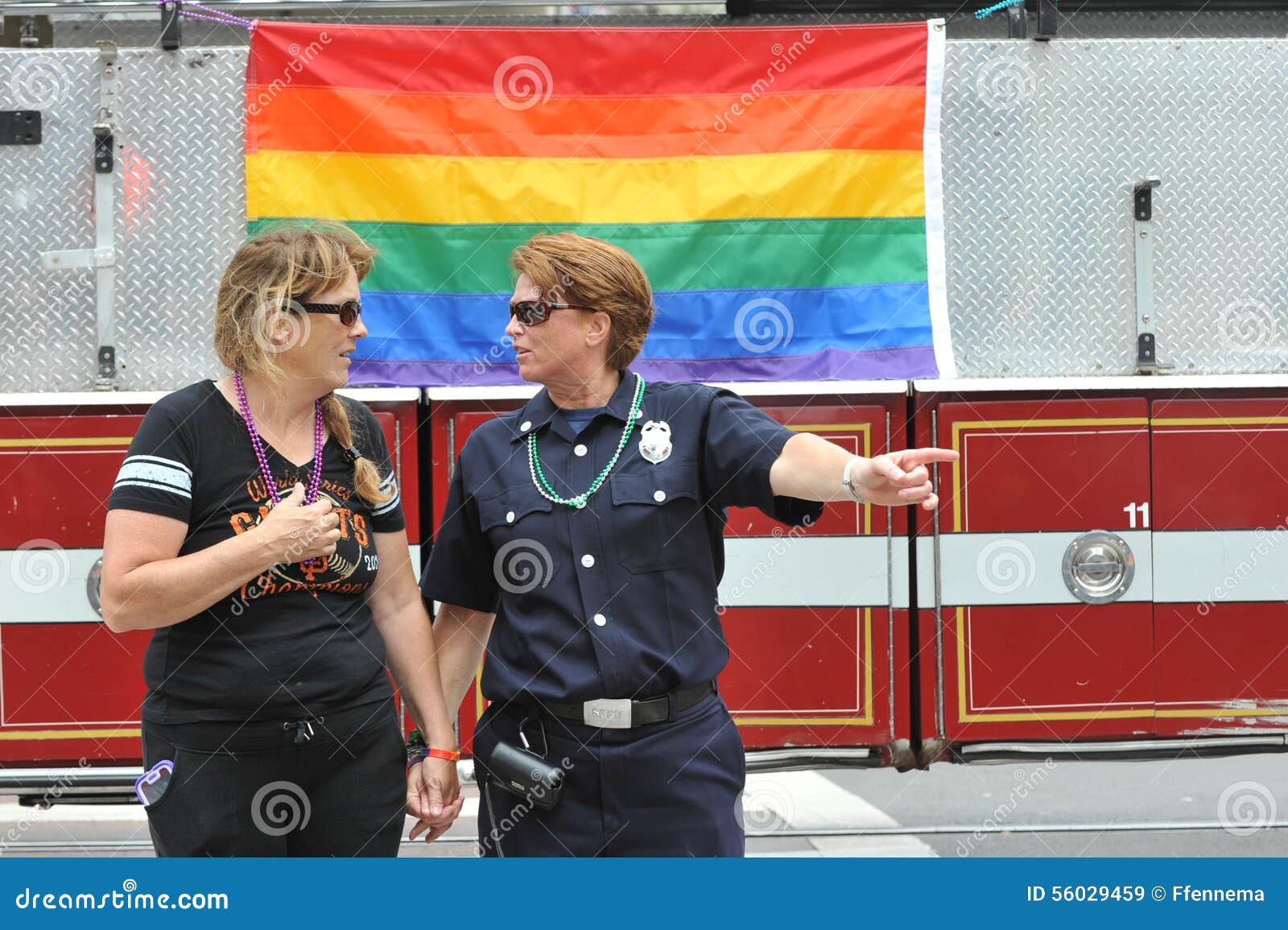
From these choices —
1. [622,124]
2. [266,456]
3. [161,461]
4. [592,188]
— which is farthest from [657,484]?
[622,124]

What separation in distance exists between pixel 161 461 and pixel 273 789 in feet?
2.22

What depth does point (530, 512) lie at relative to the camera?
2594 millimetres

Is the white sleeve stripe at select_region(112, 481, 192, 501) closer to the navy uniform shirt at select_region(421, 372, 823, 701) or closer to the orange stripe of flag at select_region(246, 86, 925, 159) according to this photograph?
the navy uniform shirt at select_region(421, 372, 823, 701)

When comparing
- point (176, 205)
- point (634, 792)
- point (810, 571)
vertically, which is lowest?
point (634, 792)

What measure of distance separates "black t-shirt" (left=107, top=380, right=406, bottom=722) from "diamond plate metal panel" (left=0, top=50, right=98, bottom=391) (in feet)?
6.76

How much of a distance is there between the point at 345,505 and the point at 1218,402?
10.1 feet

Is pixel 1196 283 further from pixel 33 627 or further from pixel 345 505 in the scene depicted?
pixel 33 627

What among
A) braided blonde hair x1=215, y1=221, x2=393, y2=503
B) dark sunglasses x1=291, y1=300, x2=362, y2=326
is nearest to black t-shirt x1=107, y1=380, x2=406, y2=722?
braided blonde hair x1=215, y1=221, x2=393, y2=503

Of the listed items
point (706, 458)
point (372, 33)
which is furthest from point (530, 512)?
point (372, 33)

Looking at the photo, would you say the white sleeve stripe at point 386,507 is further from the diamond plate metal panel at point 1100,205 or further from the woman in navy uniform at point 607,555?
the diamond plate metal panel at point 1100,205

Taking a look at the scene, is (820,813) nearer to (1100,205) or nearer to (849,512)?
(849,512)

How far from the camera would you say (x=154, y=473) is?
2.38m

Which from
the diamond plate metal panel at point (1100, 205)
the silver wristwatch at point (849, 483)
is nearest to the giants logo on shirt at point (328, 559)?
the silver wristwatch at point (849, 483)

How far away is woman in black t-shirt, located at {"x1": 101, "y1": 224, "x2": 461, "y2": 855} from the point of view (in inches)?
93.7
